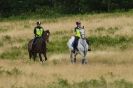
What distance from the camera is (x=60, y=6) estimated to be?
8294 centimetres

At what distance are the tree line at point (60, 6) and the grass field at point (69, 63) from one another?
28178 mm

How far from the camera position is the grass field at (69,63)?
18.5 metres

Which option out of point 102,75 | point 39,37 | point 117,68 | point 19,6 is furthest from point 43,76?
point 19,6

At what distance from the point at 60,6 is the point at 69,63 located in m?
56.3

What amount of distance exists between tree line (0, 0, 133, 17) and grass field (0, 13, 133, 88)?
92.4 ft

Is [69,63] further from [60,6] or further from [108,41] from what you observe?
[60,6]

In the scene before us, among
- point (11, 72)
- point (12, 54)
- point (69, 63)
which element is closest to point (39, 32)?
point (69, 63)

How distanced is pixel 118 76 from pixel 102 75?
59cm

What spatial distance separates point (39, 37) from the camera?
28031mm

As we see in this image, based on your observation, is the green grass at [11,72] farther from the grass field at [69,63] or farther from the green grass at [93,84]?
the green grass at [93,84]

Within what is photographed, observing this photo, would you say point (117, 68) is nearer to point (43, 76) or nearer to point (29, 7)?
point (43, 76)

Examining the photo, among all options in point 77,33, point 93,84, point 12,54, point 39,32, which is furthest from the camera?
point 12,54

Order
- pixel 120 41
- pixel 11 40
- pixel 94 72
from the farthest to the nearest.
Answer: pixel 11 40 → pixel 120 41 → pixel 94 72

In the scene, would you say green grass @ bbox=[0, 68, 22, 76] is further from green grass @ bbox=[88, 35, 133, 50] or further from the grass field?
green grass @ bbox=[88, 35, 133, 50]
